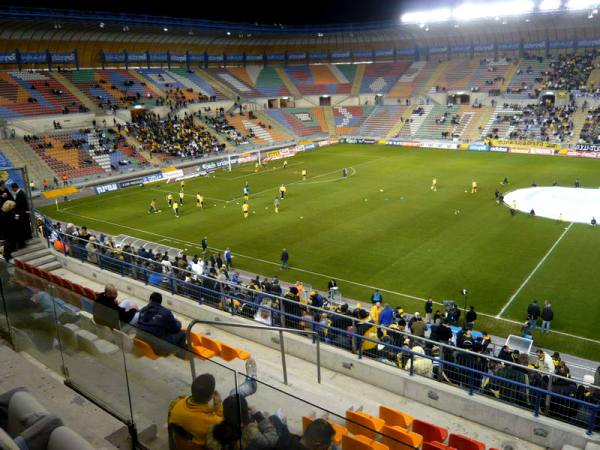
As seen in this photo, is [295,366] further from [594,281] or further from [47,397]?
[594,281]

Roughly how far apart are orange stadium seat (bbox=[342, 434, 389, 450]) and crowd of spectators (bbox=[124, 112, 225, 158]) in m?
53.7

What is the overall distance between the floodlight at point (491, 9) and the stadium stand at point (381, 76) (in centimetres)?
1489

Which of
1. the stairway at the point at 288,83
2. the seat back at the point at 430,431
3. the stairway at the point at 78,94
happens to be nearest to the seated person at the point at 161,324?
the seat back at the point at 430,431

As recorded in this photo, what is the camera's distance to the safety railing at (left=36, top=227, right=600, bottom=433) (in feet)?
31.9

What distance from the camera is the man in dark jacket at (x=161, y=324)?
9188 mm

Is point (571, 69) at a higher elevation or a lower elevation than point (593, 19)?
lower

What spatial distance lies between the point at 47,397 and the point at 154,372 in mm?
2561

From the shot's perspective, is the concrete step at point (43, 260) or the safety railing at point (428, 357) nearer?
the safety railing at point (428, 357)

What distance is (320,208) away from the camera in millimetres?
36750

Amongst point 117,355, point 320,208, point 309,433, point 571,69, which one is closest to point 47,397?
point 117,355

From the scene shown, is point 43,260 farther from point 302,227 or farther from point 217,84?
point 217,84

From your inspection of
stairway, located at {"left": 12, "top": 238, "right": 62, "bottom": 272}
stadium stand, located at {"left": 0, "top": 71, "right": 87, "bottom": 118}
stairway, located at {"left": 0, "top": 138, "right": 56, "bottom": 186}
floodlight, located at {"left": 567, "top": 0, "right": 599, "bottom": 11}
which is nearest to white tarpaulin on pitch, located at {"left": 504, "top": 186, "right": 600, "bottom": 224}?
stairway, located at {"left": 12, "top": 238, "right": 62, "bottom": 272}

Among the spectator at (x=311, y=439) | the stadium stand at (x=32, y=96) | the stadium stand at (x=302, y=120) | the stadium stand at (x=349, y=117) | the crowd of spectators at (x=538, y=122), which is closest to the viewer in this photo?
the spectator at (x=311, y=439)

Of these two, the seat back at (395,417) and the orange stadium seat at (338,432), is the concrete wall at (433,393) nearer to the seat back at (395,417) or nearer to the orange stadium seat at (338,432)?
the seat back at (395,417)
